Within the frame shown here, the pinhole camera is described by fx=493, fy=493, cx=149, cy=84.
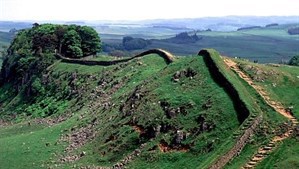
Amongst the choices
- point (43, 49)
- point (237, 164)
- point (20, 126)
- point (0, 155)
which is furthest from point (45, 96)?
point (237, 164)

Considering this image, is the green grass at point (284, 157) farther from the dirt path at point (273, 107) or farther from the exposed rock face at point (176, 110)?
the exposed rock face at point (176, 110)

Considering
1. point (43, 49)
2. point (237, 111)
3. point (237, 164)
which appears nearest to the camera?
point (237, 164)

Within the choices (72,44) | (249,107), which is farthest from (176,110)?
(72,44)

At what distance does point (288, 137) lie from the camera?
33469mm

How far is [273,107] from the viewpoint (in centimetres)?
3784

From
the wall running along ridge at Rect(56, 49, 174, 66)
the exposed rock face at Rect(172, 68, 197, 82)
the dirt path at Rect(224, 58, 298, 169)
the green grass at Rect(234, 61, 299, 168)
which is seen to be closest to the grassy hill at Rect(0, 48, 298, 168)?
the exposed rock face at Rect(172, 68, 197, 82)

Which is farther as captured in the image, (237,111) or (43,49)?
(43,49)

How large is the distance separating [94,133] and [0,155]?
35.8ft

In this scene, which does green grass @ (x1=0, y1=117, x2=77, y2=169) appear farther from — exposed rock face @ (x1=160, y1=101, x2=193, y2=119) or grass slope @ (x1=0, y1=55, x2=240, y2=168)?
→ exposed rock face @ (x1=160, y1=101, x2=193, y2=119)

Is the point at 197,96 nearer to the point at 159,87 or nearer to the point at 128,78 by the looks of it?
the point at 159,87

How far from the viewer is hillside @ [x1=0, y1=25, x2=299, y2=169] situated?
34.2 meters

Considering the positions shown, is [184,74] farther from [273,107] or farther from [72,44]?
[72,44]

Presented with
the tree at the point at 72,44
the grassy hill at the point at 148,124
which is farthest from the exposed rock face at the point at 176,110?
the tree at the point at 72,44

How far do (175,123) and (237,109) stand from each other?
530cm
